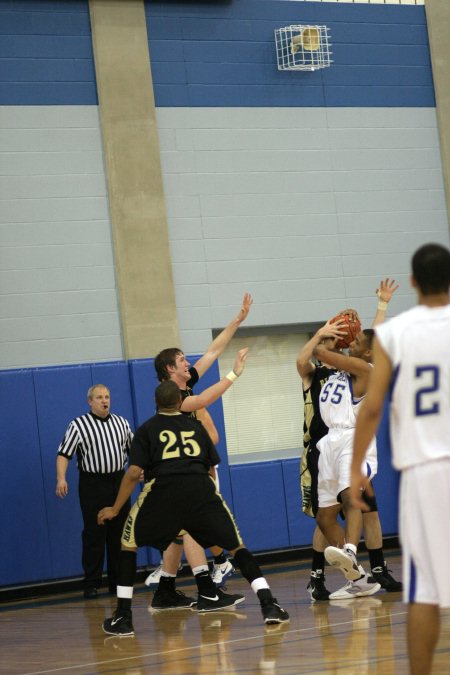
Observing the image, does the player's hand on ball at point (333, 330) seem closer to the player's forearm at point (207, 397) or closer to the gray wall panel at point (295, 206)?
the player's forearm at point (207, 397)

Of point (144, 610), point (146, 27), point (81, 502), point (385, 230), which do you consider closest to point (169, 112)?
point (146, 27)

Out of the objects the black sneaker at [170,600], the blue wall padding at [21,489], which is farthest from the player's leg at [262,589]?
the blue wall padding at [21,489]

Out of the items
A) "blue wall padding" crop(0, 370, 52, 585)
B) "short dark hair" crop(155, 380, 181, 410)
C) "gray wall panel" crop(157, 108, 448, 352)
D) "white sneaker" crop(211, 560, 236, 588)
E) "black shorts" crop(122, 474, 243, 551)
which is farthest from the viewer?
"gray wall panel" crop(157, 108, 448, 352)

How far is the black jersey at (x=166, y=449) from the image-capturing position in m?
7.69

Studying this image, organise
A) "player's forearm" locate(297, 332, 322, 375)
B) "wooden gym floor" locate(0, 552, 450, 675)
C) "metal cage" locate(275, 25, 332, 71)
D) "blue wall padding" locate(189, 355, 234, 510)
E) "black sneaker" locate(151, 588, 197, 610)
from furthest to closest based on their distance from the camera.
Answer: "metal cage" locate(275, 25, 332, 71), "blue wall padding" locate(189, 355, 234, 510), "black sneaker" locate(151, 588, 197, 610), "player's forearm" locate(297, 332, 322, 375), "wooden gym floor" locate(0, 552, 450, 675)

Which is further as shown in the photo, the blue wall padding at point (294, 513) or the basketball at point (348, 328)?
the blue wall padding at point (294, 513)

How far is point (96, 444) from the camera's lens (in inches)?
430

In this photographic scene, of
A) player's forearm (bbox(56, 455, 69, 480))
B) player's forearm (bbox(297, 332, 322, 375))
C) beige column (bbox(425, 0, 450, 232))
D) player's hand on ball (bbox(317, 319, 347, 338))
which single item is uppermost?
beige column (bbox(425, 0, 450, 232))

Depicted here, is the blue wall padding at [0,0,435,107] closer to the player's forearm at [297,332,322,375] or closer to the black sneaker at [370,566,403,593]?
the player's forearm at [297,332,322,375]

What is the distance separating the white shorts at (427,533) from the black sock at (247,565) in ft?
11.1

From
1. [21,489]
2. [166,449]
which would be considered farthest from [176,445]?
[21,489]

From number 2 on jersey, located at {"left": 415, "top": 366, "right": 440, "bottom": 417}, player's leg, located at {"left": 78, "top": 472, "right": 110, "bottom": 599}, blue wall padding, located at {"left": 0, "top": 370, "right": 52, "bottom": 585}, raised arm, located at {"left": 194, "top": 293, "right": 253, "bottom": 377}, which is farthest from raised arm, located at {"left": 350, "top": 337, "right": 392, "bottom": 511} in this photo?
blue wall padding, located at {"left": 0, "top": 370, "right": 52, "bottom": 585}

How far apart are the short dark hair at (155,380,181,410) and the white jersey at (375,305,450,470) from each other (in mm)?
3600

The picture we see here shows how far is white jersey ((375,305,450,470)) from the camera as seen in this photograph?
4242mm
